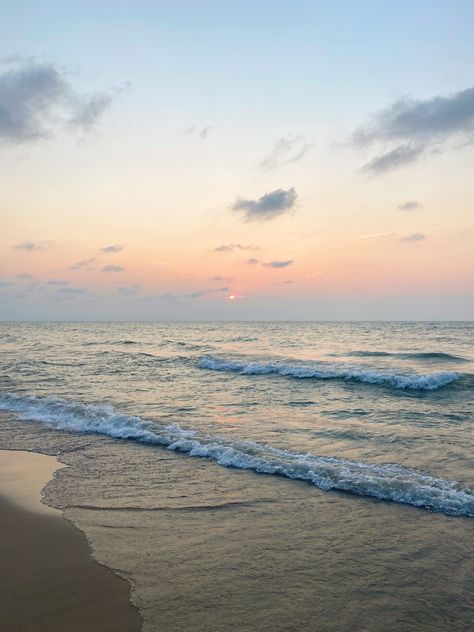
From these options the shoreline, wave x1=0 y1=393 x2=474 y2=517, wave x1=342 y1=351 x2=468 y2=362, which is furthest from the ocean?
wave x1=342 y1=351 x2=468 y2=362

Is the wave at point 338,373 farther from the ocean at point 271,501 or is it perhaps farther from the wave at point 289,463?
the wave at point 289,463

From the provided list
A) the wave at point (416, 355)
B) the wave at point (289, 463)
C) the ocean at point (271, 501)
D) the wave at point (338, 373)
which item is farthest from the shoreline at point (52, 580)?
the wave at point (416, 355)

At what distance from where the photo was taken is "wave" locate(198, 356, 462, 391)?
2145cm

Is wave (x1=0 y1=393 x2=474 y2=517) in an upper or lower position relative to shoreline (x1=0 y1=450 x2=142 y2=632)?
lower

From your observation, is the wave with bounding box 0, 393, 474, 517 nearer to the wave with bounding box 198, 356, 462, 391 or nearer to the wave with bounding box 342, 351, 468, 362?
the wave with bounding box 198, 356, 462, 391

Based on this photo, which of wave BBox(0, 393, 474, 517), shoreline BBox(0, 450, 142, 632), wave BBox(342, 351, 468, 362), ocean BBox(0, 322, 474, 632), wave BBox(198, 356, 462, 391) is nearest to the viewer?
shoreline BBox(0, 450, 142, 632)

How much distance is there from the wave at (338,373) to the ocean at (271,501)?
295cm

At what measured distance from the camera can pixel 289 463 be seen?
9.38 meters

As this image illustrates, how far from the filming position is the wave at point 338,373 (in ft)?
70.4

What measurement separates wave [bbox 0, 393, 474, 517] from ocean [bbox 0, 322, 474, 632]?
4cm

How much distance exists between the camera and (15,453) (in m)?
10.6

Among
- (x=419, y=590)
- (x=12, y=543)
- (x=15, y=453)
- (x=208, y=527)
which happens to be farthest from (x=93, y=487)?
(x=419, y=590)

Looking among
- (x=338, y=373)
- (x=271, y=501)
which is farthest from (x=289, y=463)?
(x=338, y=373)

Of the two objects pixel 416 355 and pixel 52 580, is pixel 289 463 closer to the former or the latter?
pixel 52 580
